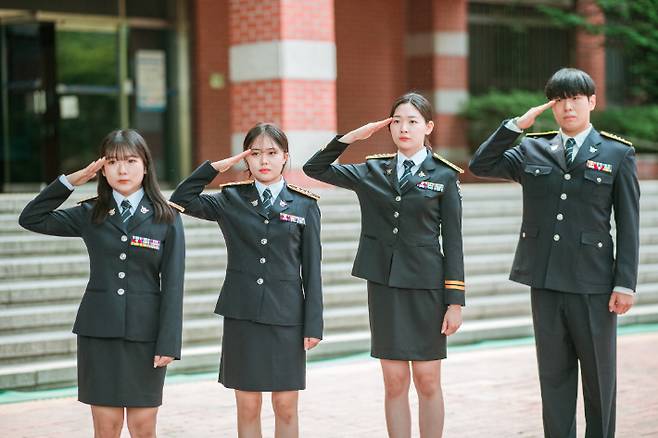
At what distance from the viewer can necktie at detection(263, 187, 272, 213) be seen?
5.41m

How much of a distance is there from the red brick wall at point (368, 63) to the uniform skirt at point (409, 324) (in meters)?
11.8

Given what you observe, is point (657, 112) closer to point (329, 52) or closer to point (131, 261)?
point (329, 52)

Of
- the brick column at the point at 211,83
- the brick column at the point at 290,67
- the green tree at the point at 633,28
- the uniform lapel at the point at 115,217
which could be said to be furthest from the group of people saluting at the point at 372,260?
the green tree at the point at 633,28

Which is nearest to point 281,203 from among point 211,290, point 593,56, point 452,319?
point 452,319

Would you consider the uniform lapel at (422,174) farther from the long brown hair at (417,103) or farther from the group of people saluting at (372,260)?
the long brown hair at (417,103)

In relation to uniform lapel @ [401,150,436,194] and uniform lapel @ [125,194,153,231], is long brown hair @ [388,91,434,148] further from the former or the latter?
uniform lapel @ [125,194,153,231]

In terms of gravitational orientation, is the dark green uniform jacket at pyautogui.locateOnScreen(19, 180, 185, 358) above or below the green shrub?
below

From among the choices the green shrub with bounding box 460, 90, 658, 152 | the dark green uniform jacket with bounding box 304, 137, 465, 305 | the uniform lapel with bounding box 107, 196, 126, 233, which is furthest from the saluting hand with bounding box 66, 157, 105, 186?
the green shrub with bounding box 460, 90, 658, 152

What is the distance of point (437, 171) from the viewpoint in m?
5.68

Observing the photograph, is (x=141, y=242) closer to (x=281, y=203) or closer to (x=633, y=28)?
(x=281, y=203)

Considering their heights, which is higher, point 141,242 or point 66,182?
point 66,182

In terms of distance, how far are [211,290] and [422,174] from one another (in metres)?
4.69

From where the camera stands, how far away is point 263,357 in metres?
5.34

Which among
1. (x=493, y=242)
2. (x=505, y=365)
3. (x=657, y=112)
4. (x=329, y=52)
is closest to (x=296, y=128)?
(x=329, y=52)
